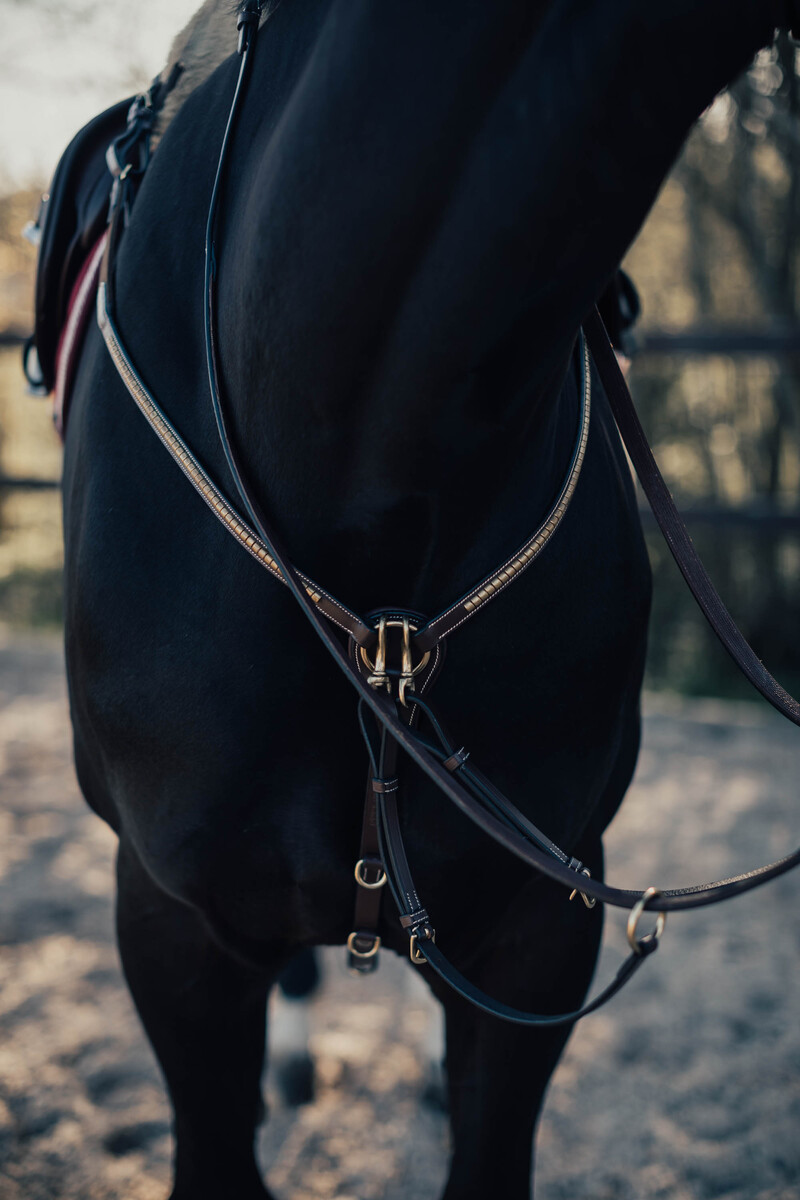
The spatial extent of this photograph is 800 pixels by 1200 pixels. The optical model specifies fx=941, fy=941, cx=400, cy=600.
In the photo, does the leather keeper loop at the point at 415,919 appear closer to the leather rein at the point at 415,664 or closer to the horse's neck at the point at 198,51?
the leather rein at the point at 415,664

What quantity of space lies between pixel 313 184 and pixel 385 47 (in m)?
0.12

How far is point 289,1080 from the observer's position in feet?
6.70

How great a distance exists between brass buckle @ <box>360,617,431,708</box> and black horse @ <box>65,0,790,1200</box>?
0.12ft

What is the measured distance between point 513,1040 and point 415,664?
24.5 inches

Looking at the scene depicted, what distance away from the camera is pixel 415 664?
3.24 ft

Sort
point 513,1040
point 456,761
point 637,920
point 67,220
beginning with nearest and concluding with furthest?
1. point 637,920
2. point 456,761
3. point 513,1040
4. point 67,220

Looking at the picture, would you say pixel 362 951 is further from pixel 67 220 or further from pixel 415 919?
pixel 67 220

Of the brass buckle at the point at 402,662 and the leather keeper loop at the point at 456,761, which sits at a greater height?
the brass buckle at the point at 402,662

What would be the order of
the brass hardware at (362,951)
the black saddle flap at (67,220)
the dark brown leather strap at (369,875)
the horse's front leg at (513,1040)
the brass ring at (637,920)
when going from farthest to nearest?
the black saddle flap at (67,220)
the horse's front leg at (513,1040)
the brass hardware at (362,951)
the dark brown leather strap at (369,875)
the brass ring at (637,920)

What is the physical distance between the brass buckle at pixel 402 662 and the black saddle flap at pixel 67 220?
3.03ft

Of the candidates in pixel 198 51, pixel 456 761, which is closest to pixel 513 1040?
pixel 456 761

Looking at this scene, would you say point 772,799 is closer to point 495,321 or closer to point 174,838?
point 174,838

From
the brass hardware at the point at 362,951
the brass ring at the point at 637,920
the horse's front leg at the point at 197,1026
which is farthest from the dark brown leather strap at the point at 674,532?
the horse's front leg at the point at 197,1026

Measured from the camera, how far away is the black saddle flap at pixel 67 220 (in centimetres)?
156
